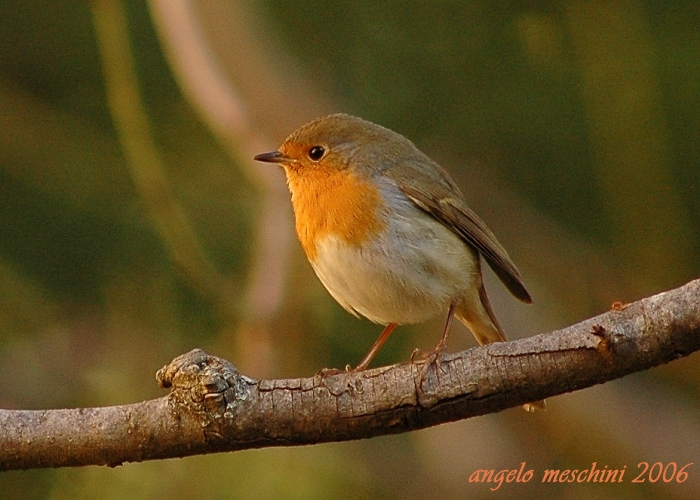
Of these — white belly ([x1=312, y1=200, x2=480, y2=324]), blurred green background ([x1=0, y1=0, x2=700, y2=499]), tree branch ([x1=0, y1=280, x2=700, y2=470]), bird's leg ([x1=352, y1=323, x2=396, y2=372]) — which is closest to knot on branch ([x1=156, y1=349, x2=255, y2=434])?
tree branch ([x1=0, y1=280, x2=700, y2=470])

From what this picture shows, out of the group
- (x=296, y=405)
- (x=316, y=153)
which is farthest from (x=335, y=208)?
(x=296, y=405)

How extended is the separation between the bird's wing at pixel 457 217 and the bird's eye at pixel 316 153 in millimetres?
343

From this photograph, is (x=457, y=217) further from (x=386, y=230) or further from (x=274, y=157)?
(x=274, y=157)

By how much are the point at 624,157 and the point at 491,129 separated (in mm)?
682

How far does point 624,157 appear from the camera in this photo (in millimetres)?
4832

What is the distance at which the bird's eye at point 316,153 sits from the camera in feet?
14.1

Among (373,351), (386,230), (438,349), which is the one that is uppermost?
(386,230)

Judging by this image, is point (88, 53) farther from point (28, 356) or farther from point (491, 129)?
point (491, 129)

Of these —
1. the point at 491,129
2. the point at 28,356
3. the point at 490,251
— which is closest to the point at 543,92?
the point at 491,129

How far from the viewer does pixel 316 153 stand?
4.31 m

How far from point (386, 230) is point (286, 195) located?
1.49 meters

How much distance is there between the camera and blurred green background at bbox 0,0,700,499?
14.8ft

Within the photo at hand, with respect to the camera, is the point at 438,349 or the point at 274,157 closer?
the point at 438,349

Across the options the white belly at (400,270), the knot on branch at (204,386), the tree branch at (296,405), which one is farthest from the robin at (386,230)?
the knot on branch at (204,386)
